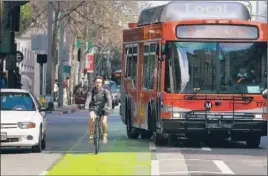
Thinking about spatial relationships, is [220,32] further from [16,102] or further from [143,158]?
→ [16,102]

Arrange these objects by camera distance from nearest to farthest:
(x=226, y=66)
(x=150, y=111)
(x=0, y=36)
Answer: (x=226, y=66) < (x=150, y=111) < (x=0, y=36)

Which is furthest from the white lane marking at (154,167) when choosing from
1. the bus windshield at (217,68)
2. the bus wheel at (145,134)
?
the bus wheel at (145,134)

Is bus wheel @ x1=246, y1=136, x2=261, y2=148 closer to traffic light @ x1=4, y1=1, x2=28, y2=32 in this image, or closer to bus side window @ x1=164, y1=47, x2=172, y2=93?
bus side window @ x1=164, y1=47, x2=172, y2=93

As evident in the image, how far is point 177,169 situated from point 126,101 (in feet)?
34.1

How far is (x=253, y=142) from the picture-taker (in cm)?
2412

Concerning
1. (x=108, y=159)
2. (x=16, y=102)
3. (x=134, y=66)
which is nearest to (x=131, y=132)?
(x=134, y=66)

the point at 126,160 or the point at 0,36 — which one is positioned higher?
the point at 0,36

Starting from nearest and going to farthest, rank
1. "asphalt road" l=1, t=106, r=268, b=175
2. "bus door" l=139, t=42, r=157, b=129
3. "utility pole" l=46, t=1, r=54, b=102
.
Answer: "asphalt road" l=1, t=106, r=268, b=175
"bus door" l=139, t=42, r=157, b=129
"utility pole" l=46, t=1, r=54, b=102

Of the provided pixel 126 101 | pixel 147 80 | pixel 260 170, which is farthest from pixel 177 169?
pixel 126 101

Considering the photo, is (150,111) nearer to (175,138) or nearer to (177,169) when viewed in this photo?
(175,138)

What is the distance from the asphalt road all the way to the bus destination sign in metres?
2.74

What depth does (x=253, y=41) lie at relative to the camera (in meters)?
23.1

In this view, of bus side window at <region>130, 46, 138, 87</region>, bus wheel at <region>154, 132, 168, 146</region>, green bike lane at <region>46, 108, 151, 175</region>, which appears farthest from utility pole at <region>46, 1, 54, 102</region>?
bus wheel at <region>154, 132, 168, 146</region>

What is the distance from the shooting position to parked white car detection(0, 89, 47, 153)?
68.2ft
